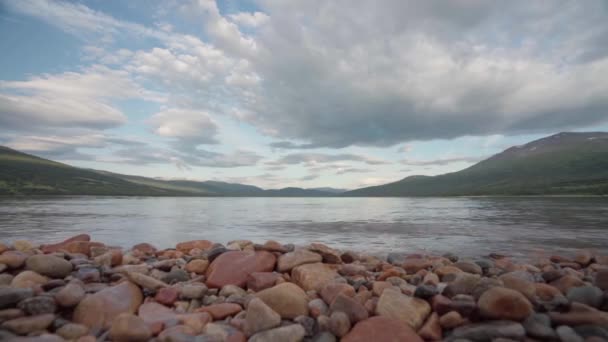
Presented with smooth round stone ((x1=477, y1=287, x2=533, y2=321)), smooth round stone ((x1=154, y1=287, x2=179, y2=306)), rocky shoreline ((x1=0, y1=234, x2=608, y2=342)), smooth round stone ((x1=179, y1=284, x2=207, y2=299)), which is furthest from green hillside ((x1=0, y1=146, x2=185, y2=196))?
smooth round stone ((x1=477, y1=287, x2=533, y2=321))

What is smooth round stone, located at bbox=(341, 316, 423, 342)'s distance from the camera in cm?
427

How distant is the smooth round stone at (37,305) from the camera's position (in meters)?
4.65

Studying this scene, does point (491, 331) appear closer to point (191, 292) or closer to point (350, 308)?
point (350, 308)

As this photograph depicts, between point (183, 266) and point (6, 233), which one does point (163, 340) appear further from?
point (6, 233)

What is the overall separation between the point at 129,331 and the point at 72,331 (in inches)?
39.7

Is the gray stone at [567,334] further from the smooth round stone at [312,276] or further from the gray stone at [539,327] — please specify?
the smooth round stone at [312,276]

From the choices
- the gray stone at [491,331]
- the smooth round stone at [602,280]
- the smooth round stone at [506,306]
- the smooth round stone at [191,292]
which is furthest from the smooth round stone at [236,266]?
the smooth round stone at [602,280]

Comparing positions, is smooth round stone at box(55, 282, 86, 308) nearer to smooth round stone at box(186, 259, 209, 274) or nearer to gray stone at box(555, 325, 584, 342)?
smooth round stone at box(186, 259, 209, 274)

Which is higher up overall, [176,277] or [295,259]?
[295,259]

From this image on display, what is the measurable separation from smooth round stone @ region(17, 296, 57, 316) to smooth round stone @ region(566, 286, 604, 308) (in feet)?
26.7

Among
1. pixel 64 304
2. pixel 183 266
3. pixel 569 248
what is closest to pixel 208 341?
pixel 64 304

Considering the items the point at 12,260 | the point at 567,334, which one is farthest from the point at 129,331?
the point at 567,334

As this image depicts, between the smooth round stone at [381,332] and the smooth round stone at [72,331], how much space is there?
3657 millimetres

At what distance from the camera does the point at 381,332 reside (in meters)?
4.37
